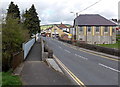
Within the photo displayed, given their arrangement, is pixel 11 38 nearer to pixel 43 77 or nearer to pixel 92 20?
pixel 43 77

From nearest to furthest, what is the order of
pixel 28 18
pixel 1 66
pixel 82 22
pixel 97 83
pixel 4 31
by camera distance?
pixel 97 83, pixel 1 66, pixel 4 31, pixel 28 18, pixel 82 22

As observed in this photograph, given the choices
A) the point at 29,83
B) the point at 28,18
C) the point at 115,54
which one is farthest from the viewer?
the point at 28,18

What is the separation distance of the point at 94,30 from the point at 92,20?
152 inches

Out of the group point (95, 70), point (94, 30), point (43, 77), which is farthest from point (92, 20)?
point (43, 77)

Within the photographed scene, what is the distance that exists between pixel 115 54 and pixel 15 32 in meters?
12.5

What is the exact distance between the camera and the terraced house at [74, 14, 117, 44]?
86438 millimetres

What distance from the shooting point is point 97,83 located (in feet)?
38.3

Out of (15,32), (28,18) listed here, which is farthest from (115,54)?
(28,18)

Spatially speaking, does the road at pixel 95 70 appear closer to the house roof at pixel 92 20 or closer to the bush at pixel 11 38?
the bush at pixel 11 38

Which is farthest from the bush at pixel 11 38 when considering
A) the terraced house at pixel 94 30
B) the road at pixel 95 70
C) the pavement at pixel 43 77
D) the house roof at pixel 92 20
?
the terraced house at pixel 94 30

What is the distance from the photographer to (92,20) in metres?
88.0

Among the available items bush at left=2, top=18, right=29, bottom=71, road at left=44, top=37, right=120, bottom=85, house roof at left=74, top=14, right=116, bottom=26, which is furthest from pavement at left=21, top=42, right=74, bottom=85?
house roof at left=74, top=14, right=116, bottom=26

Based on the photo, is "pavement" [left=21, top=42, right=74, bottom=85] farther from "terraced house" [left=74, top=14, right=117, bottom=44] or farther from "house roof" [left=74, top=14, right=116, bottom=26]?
"terraced house" [left=74, top=14, right=117, bottom=44]

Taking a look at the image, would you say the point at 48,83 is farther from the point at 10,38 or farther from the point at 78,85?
the point at 10,38
